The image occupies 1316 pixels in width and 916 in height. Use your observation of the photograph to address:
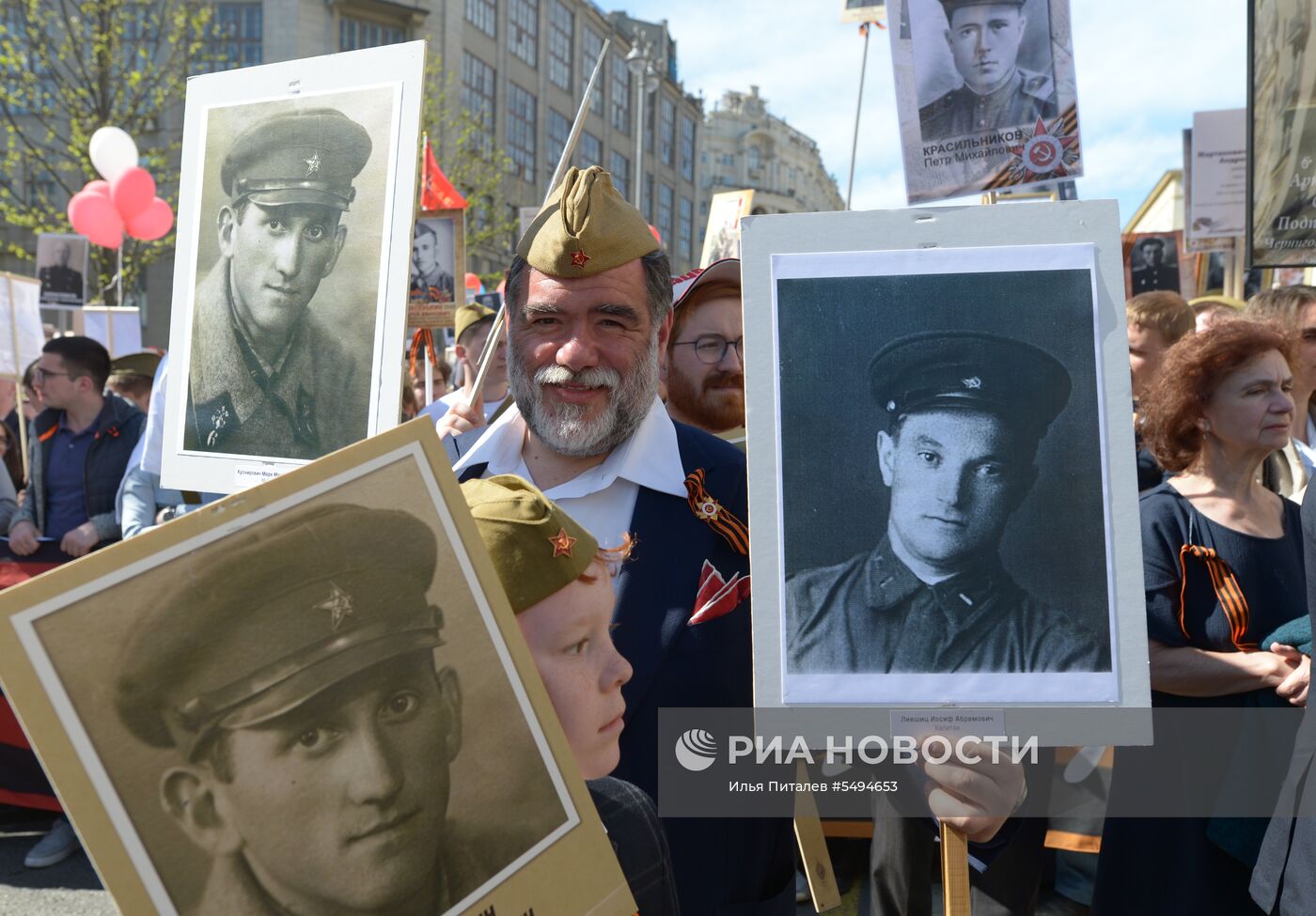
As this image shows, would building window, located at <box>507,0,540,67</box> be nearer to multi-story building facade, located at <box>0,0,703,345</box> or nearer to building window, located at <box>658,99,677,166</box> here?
multi-story building facade, located at <box>0,0,703,345</box>

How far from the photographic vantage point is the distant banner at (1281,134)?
2879 mm

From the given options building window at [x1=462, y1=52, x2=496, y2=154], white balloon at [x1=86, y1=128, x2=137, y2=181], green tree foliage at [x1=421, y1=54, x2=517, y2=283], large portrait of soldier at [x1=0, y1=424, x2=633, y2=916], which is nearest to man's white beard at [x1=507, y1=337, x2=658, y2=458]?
large portrait of soldier at [x1=0, y1=424, x2=633, y2=916]

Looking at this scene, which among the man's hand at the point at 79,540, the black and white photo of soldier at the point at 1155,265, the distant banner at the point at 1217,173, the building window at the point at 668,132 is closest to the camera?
the man's hand at the point at 79,540

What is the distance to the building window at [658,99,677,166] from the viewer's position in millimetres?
61844

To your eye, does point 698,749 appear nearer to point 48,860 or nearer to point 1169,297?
point 1169,297

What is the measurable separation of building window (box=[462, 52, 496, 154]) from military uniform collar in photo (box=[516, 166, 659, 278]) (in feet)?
115

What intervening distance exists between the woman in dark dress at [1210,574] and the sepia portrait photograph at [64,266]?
9434mm

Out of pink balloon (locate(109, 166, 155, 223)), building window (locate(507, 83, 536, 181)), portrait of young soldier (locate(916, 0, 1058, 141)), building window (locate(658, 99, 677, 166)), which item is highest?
building window (locate(658, 99, 677, 166))

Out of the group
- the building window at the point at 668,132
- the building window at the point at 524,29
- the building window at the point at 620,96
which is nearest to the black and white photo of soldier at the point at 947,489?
the building window at the point at 524,29

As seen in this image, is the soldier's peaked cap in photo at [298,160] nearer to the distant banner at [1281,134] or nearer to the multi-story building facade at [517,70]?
the distant banner at [1281,134]

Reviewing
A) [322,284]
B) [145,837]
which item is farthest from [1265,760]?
[145,837]

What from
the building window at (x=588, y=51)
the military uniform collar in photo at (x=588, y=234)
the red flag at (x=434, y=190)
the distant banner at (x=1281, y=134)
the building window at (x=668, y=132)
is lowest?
the military uniform collar in photo at (x=588, y=234)

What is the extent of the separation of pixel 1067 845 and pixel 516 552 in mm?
3514

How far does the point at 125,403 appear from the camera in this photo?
5.38m
